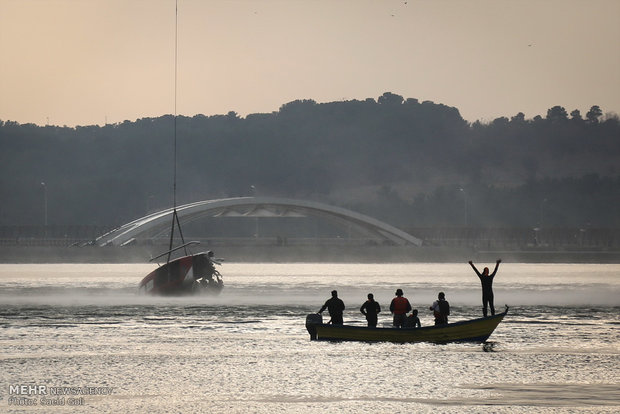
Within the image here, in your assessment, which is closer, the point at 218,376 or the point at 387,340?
the point at 218,376

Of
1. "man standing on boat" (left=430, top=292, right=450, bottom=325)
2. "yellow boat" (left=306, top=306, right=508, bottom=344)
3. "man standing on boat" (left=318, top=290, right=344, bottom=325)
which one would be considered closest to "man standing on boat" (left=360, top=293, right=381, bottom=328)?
"yellow boat" (left=306, top=306, right=508, bottom=344)

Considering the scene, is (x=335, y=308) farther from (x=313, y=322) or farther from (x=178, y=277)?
(x=178, y=277)

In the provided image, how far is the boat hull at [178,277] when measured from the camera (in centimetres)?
9288

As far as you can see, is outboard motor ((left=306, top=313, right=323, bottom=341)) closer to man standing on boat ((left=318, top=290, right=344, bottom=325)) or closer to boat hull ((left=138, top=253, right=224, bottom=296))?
man standing on boat ((left=318, top=290, right=344, bottom=325))

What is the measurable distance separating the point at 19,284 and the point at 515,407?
94.8m

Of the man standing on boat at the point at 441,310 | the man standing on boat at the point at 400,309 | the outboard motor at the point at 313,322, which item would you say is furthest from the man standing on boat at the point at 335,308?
the man standing on boat at the point at 441,310

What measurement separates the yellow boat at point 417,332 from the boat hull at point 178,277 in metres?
40.2

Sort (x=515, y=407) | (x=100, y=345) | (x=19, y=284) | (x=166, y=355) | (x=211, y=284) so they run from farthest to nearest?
1. (x=19, y=284)
2. (x=211, y=284)
3. (x=100, y=345)
4. (x=166, y=355)
5. (x=515, y=407)

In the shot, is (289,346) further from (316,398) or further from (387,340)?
(316,398)

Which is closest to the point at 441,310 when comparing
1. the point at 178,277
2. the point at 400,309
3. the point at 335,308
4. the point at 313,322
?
the point at 400,309

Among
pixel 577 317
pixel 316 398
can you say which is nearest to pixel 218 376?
pixel 316 398

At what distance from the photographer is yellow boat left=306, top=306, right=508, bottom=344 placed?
5062cm

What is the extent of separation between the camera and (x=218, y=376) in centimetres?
4400

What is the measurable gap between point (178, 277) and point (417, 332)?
45.3m
